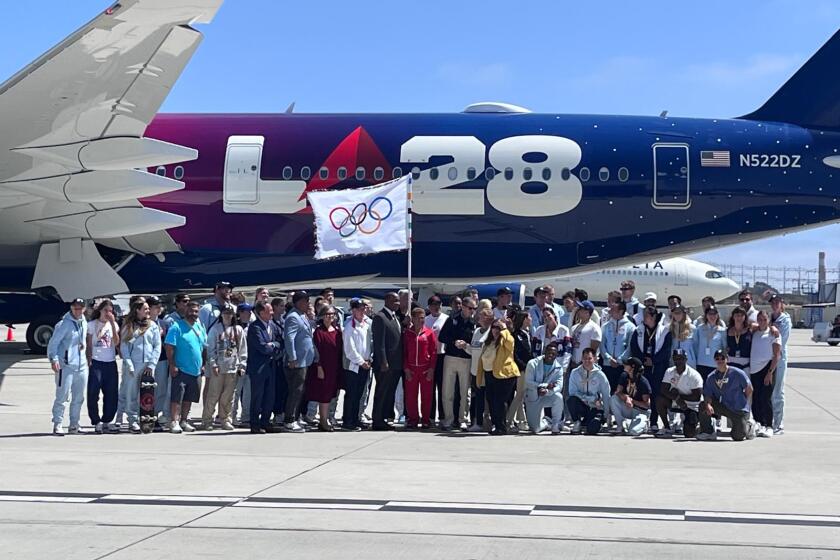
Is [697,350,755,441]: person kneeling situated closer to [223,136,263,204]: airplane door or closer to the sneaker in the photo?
the sneaker

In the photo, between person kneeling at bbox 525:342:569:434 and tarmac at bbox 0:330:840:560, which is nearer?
tarmac at bbox 0:330:840:560

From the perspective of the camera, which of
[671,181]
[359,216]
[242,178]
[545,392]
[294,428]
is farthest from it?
[242,178]

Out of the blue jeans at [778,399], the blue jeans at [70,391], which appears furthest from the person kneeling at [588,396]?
the blue jeans at [70,391]

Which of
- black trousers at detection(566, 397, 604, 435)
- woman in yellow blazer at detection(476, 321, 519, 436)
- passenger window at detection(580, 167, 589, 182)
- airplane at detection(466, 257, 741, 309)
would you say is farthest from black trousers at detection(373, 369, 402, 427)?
airplane at detection(466, 257, 741, 309)

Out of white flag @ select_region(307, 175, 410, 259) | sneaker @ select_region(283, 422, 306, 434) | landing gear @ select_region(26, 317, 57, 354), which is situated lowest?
sneaker @ select_region(283, 422, 306, 434)

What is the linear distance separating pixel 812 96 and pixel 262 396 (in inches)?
569

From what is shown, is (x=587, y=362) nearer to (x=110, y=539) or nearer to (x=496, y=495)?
(x=496, y=495)

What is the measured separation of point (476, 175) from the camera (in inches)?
848

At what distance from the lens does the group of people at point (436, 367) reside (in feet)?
43.7

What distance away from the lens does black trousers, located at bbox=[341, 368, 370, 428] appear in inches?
542

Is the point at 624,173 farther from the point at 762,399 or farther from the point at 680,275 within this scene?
the point at 680,275

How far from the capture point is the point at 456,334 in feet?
46.1

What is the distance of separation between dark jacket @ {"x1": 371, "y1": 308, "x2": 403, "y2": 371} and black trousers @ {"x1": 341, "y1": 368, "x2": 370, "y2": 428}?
279 mm

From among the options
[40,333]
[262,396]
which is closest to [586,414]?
[262,396]
